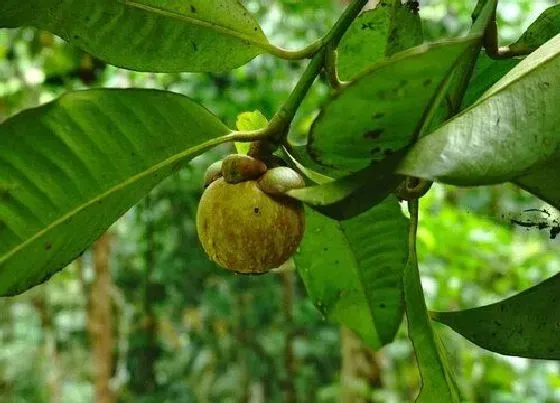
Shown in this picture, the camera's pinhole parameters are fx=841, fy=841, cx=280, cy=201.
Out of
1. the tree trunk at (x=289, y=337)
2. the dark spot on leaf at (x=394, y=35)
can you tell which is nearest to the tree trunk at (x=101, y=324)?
the tree trunk at (x=289, y=337)

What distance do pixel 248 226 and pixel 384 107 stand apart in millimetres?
154

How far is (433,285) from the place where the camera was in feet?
8.16

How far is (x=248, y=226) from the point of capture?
1.89 feet

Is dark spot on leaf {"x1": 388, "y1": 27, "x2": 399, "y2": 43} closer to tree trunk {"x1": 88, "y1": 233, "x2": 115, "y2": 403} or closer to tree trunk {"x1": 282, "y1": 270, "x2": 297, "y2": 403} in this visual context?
tree trunk {"x1": 88, "y1": 233, "x2": 115, "y2": 403}

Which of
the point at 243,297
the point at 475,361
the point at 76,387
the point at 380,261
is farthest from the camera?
the point at 76,387

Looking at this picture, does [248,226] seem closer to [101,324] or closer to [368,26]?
[368,26]

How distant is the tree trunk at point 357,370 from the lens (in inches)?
95.7

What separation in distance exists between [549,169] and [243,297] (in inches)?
125

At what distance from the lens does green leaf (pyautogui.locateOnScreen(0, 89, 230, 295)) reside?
548mm

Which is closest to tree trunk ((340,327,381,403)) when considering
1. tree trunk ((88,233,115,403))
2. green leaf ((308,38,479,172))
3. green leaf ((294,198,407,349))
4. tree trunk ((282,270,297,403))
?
tree trunk ((88,233,115,403))

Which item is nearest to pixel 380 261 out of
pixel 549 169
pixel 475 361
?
pixel 549 169

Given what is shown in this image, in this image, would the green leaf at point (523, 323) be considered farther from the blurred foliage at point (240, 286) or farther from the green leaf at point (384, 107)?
the blurred foliage at point (240, 286)

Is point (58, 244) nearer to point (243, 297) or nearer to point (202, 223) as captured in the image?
point (202, 223)

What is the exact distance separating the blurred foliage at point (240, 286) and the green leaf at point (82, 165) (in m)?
1.75
